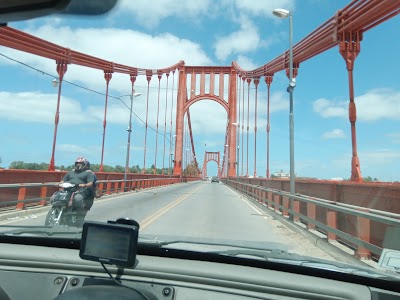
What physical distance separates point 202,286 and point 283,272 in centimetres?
48

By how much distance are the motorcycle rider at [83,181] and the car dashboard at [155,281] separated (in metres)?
5.26

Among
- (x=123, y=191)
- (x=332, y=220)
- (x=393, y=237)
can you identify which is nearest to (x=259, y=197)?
(x=123, y=191)

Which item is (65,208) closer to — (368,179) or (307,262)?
(307,262)

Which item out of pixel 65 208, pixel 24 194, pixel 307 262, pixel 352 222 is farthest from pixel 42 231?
pixel 24 194

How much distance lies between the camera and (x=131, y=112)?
109 feet

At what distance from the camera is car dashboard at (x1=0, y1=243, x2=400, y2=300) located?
7.89ft

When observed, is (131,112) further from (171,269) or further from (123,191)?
(171,269)

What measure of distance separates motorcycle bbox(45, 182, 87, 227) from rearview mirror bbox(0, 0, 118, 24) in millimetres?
5904

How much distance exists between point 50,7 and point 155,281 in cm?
158

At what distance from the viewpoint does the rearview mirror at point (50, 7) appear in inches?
81.7

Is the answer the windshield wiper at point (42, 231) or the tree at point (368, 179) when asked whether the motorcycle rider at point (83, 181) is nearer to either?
the windshield wiper at point (42, 231)

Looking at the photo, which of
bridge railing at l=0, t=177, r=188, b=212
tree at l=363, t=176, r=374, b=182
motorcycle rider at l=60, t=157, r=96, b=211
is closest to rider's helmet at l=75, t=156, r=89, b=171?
motorcycle rider at l=60, t=157, r=96, b=211

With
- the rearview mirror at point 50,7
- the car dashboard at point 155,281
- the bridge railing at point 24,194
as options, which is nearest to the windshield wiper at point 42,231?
the car dashboard at point 155,281

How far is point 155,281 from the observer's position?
2592mm
